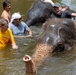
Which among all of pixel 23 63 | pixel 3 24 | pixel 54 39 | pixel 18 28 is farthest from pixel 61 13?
pixel 23 63

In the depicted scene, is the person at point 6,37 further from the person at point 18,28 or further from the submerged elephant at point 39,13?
the submerged elephant at point 39,13

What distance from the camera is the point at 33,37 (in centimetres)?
734

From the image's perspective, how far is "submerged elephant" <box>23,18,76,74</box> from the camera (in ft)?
18.1

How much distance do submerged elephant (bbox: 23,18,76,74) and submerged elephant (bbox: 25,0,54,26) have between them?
6.53 ft

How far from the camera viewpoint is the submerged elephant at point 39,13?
27.6ft

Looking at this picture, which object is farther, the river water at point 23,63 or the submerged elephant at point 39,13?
the submerged elephant at point 39,13

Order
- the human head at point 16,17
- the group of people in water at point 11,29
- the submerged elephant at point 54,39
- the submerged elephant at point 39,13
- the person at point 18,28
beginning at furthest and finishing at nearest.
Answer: the submerged elephant at point 39,13
the person at point 18,28
the human head at point 16,17
the group of people in water at point 11,29
the submerged elephant at point 54,39

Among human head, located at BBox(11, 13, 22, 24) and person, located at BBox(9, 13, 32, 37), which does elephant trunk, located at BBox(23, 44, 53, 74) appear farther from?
person, located at BBox(9, 13, 32, 37)

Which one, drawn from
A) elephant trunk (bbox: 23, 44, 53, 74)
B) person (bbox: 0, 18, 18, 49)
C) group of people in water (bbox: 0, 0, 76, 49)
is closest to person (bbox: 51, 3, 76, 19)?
group of people in water (bbox: 0, 0, 76, 49)

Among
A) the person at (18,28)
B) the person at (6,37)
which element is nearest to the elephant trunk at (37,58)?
the person at (6,37)

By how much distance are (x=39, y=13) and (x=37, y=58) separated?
11.7 ft

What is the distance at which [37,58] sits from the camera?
5.23 meters

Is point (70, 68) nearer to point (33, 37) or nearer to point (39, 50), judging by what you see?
point (39, 50)

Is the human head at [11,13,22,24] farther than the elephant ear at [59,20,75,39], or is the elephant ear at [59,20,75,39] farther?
the human head at [11,13,22,24]
